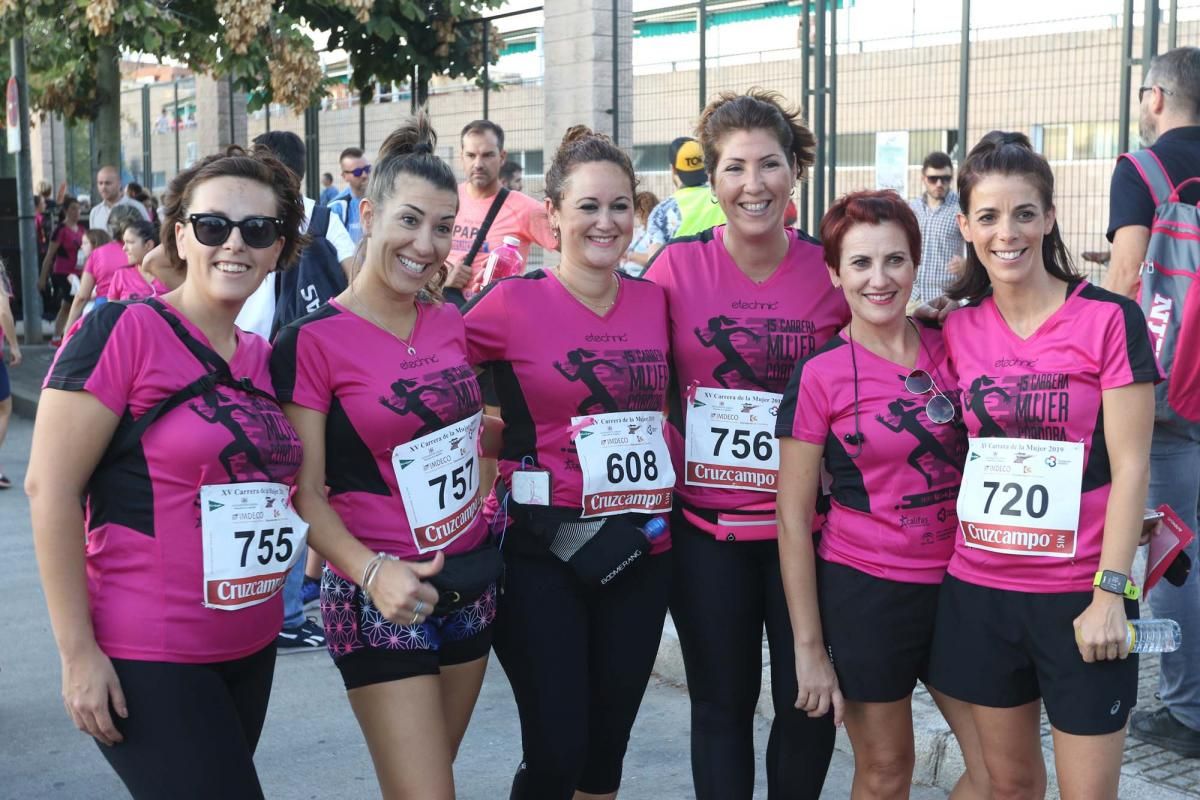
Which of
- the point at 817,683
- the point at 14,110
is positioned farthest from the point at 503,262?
the point at 14,110

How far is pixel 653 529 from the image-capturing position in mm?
3520

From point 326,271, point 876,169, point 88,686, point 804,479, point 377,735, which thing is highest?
point 876,169

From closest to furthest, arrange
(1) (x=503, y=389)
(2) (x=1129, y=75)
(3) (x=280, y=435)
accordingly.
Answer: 1. (3) (x=280, y=435)
2. (1) (x=503, y=389)
3. (2) (x=1129, y=75)

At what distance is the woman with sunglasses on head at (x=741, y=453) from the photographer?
3.60 metres

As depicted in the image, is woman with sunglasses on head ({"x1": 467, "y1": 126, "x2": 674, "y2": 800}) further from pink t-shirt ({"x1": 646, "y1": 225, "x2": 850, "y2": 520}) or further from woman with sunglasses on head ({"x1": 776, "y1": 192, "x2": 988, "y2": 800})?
woman with sunglasses on head ({"x1": 776, "y1": 192, "x2": 988, "y2": 800})

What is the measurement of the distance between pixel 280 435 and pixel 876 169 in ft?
24.5

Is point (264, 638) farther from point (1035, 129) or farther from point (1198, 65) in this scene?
point (1035, 129)

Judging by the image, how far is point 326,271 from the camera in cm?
607

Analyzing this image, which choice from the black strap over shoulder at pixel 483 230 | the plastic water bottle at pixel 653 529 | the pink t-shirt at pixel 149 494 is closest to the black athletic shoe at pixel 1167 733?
the plastic water bottle at pixel 653 529

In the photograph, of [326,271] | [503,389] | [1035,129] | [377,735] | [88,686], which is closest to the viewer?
[88,686]

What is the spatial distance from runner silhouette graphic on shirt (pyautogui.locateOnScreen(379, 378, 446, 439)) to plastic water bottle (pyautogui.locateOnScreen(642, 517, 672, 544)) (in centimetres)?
64

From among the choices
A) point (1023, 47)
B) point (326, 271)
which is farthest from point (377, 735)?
point (1023, 47)

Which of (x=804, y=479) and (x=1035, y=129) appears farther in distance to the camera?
(x=1035, y=129)

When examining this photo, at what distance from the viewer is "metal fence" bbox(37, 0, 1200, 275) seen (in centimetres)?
856
